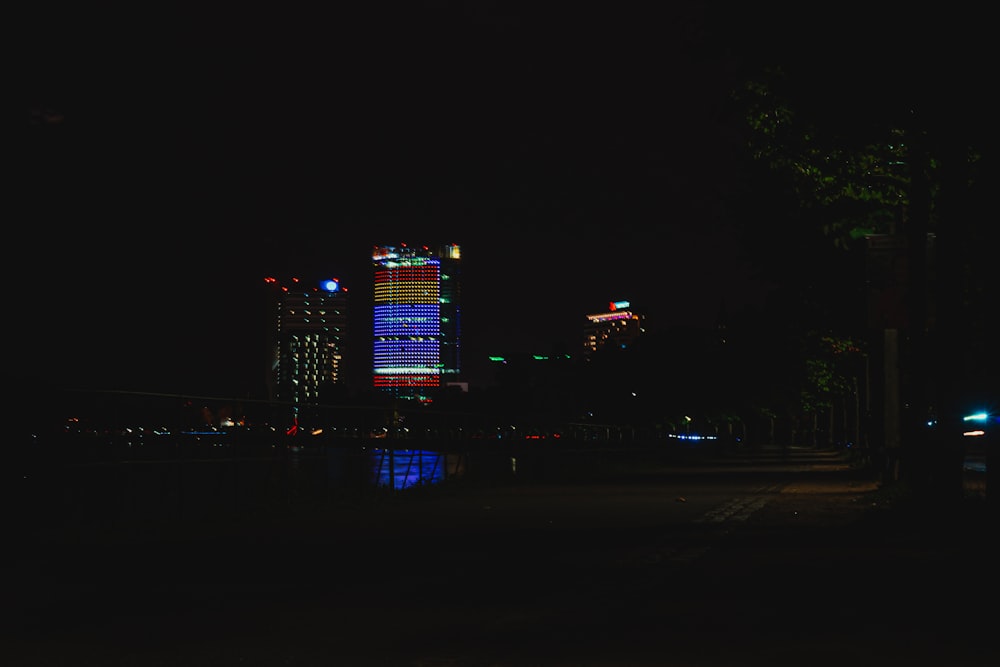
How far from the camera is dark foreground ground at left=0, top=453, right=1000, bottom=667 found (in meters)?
8.59

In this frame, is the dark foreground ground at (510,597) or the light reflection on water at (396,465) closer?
the dark foreground ground at (510,597)

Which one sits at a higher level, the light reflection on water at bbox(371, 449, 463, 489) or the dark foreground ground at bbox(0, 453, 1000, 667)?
the light reflection on water at bbox(371, 449, 463, 489)

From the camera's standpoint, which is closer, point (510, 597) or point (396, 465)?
point (510, 597)

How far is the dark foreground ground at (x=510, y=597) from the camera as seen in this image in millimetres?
8586

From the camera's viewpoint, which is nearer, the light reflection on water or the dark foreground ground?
the dark foreground ground

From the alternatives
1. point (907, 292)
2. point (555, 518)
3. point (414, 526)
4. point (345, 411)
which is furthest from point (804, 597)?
point (345, 411)

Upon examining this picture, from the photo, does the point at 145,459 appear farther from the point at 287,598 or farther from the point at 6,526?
the point at 287,598

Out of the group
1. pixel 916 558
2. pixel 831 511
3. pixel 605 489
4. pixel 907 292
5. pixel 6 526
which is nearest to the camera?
pixel 916 558

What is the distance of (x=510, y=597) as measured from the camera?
435 inches

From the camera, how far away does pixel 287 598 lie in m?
11.0

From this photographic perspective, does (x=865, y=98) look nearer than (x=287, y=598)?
No

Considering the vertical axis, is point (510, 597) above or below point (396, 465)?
below

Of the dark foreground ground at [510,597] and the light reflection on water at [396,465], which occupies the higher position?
the light reflection on water at [396,465]

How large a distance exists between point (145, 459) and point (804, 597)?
1032 cm
